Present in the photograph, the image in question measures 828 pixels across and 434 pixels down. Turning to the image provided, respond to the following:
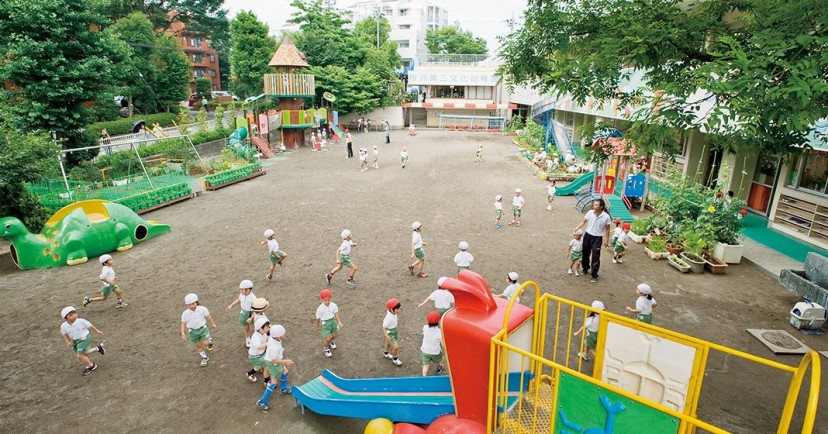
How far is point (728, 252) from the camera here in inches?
430

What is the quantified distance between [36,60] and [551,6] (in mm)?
18789

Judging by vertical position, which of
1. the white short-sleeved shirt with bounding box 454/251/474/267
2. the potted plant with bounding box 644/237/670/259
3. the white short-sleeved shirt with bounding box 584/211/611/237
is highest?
the white short-sleeved shirt with bounding box 584/211/611/237

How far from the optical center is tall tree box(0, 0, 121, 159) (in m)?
16.3

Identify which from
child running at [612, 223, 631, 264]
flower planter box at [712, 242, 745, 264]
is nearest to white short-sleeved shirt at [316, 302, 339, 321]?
child running at [612, 223, 631, 264]

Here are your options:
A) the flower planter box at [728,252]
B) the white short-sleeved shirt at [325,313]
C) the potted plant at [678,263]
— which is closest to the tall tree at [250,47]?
the potted plant at [678,263]

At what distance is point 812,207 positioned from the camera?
12.4 m

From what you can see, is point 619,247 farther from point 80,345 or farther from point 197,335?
point 80,345

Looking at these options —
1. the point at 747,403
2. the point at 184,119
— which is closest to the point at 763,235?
the point at 747,403

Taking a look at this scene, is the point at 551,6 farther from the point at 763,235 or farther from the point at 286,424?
the point at 763,235

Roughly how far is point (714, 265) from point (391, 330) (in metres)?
8.28

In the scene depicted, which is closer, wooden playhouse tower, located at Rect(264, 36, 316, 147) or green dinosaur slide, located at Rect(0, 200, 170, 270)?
green dinosaur slide, located at Rect(0, 200, 170, 270)

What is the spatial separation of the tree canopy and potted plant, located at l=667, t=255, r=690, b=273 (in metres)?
4.51

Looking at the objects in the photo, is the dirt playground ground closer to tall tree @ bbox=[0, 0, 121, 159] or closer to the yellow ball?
the yellow ball

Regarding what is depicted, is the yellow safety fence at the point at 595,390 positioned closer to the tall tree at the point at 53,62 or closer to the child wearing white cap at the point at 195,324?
the child wearing white cap at the point at 195,324
